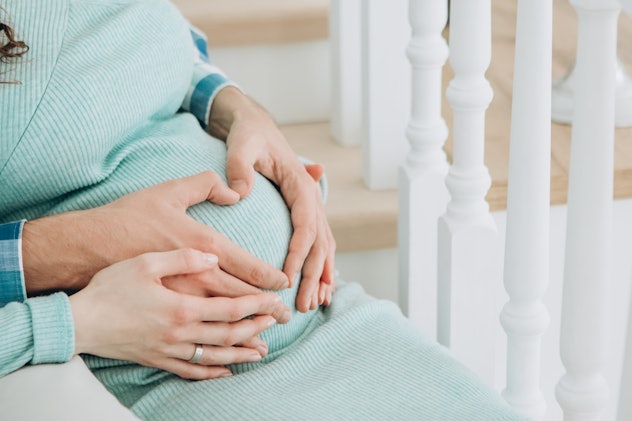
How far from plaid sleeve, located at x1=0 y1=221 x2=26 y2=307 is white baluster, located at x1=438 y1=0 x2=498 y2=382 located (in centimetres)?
56

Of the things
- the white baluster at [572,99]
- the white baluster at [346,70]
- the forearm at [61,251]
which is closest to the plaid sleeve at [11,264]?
the forearm at [61,251]

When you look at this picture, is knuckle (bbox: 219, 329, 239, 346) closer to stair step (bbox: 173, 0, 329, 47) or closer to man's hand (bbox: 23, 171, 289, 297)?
man's hand (bbox: 23, 171, 289, 297)

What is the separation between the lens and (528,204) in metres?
1.11

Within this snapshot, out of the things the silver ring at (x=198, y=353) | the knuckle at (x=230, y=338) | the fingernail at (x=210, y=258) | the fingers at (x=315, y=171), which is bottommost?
the silver ring at (x=198, y=353)

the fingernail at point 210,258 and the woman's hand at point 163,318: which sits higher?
the fingernail at point 210,258

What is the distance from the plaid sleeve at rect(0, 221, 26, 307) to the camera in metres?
1.01

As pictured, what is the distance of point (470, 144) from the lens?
1271 millimetres

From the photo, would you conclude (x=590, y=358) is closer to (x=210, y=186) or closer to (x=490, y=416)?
(x=490, y=416)

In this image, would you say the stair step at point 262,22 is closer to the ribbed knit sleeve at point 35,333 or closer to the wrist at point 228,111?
the wrist at point 228,111

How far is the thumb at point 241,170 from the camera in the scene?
1.13 metres

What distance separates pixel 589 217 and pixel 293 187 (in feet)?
1.25

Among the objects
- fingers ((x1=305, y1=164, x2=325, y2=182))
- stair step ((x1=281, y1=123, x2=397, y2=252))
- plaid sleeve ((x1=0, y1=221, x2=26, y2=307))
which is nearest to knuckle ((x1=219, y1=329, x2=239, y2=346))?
plaid sleeve ((x1=0, y1=221, x2=26, y2=307))

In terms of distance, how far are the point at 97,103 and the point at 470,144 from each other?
1.57 feet

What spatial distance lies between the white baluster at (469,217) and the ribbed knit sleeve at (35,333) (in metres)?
0.55
